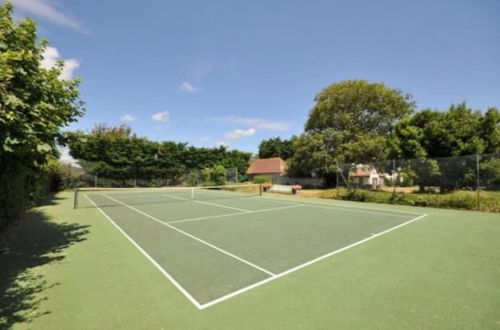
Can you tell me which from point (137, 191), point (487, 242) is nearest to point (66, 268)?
point (487, 242)

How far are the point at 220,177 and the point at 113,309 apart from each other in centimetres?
2532

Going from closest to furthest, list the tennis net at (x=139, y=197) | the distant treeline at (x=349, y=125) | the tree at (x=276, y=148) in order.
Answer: the tennis net at (x=139, y=197)
the distant treeline at (x=349, y=125)
the tree at (x=276, y=148)

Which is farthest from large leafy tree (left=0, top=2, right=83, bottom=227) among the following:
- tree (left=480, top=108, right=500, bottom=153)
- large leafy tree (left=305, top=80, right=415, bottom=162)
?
large leafy tree (left=305, top=80, right=415, bottom=162)

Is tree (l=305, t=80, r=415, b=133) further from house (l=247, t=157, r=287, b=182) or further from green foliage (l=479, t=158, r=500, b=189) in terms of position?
green foliage (l=479, t=158, r=500, b=189)

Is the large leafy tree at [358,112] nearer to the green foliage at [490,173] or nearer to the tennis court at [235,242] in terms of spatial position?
the green foliage at [490,173]

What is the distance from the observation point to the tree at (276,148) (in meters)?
48.6

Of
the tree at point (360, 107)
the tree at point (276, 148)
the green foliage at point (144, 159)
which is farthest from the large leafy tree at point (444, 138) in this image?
the tree at point (276, 148)

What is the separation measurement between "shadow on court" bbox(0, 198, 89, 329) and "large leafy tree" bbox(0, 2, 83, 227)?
1760 mm

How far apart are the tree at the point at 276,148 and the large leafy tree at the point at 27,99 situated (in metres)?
43.9

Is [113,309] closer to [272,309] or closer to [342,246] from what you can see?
[272,309]

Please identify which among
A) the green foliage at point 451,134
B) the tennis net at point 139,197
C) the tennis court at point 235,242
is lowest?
the tennis net at point 139,197

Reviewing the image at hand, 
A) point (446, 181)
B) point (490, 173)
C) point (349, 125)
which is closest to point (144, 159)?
point (349, 125)

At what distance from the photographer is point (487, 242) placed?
6.22 meters

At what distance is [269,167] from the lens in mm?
41750
